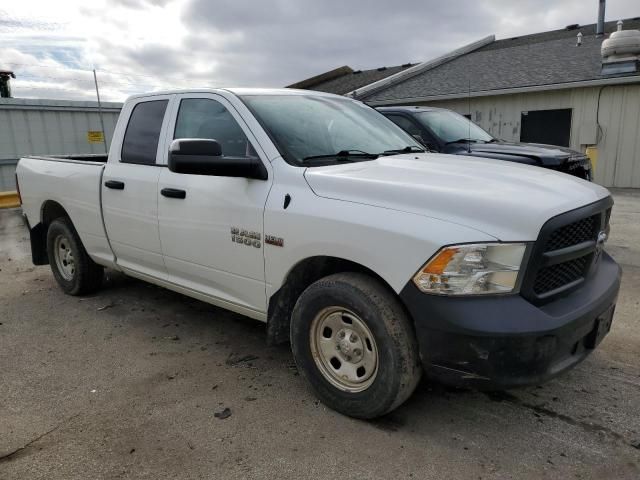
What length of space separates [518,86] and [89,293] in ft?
40.2

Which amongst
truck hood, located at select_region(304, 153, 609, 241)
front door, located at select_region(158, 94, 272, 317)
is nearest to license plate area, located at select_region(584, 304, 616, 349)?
truck hood, located at select_region(304, 153, 609, 241)

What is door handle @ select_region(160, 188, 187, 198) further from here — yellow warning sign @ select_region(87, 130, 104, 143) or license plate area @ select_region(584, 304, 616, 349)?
yellow warning sign @ select_region(87, 130, 104, 143)

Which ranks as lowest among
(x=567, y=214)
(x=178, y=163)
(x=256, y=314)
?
(x=256, y=314)

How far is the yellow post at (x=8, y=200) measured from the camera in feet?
35.0

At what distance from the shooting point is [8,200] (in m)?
10.8

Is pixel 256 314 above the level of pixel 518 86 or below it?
below

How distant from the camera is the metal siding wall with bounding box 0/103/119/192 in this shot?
494 inches

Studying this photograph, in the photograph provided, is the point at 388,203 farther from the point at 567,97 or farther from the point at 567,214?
the point at 567,97

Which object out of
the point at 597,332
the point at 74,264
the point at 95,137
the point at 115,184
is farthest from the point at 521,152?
the point at 95,137

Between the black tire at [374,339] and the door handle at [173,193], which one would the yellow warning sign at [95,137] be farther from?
the black tire at [374,339]

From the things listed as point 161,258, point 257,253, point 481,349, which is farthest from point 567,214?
point 161,258

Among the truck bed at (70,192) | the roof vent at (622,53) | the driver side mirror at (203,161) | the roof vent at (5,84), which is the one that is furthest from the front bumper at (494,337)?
the roof vent at (5,84)

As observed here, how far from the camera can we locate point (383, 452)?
269 cm

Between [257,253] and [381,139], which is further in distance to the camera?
[381,139]
